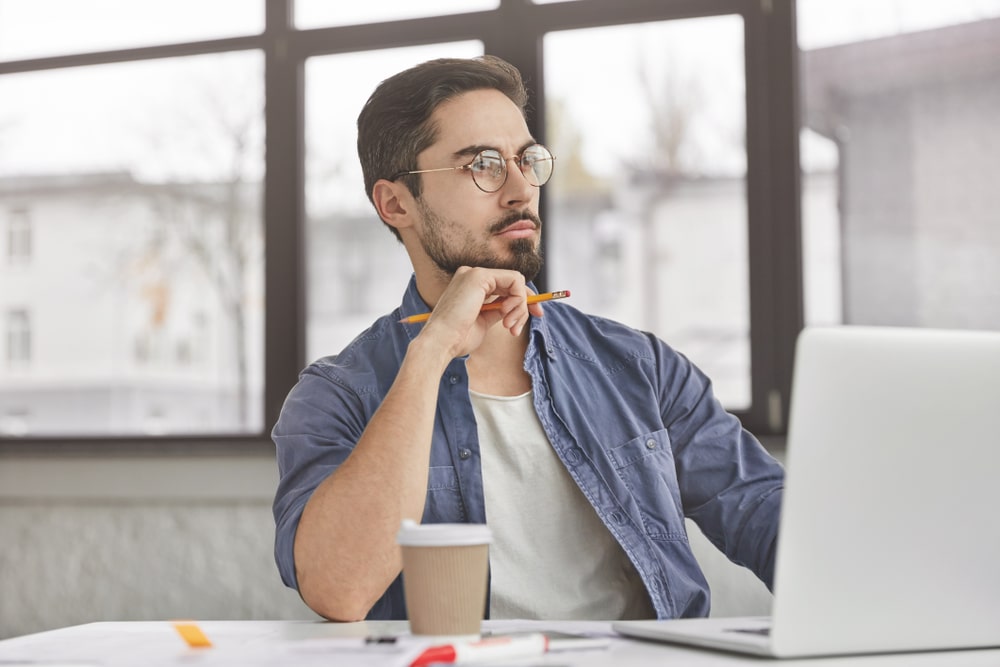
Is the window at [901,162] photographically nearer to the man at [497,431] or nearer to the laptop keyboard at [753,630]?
the man at [497,431]

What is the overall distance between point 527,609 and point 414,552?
60 cm

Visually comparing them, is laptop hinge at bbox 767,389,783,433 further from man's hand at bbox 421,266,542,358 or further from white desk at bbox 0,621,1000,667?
white desk at bbox 0,621,1000,667

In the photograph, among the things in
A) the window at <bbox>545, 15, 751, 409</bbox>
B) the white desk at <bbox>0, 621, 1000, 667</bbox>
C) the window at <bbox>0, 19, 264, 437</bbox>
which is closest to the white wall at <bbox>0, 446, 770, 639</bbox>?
the window at <bbox>0, 19, 264, 437</bbox>

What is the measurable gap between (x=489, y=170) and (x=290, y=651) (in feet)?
3.11

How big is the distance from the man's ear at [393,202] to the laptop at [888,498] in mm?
1088

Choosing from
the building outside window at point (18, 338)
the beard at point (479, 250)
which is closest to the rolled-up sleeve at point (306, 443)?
the beard at point (479, 250)

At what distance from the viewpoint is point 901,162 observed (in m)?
2.85

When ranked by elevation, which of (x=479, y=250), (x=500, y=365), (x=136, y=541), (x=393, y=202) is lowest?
(x=136, y=541)

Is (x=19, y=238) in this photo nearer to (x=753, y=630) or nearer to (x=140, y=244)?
(x=140, y=244)

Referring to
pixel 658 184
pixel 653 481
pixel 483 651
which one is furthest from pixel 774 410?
pixel 483 651

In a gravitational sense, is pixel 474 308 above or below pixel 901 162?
below

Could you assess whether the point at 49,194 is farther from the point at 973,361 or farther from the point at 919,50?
the point at 973,361

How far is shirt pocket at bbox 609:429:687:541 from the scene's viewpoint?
1552 mm

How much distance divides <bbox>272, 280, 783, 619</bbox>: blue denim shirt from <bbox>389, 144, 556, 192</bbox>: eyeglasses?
0.75 feet
